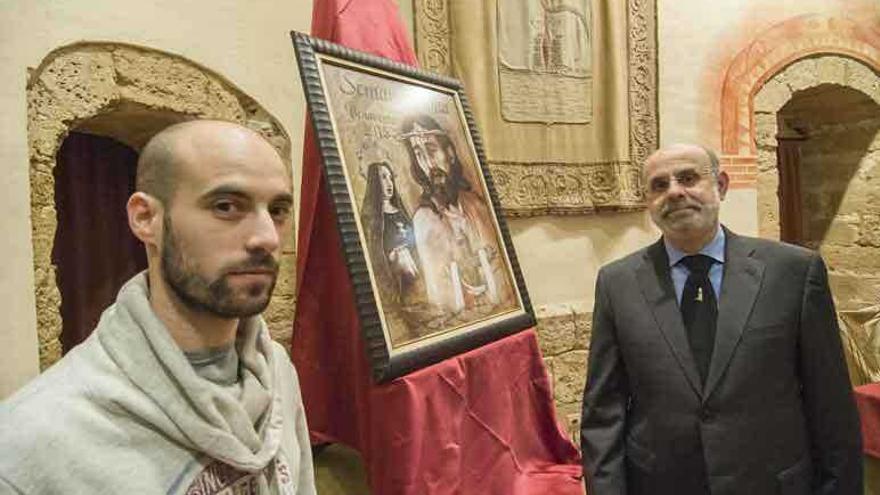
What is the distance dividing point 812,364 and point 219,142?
5.12ft

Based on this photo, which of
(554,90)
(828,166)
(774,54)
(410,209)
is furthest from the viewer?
(828,166)

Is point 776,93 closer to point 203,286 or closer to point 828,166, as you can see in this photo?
point 828,166

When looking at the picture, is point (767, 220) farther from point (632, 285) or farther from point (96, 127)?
point (96, 127)

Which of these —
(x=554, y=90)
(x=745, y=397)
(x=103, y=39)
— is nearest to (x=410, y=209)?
(x=745, y=397)

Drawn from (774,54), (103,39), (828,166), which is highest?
(774,54)

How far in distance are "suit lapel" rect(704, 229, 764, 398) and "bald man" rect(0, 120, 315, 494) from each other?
3.77 ft

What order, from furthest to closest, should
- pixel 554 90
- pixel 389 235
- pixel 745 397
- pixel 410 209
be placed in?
1. pixel 554 90
2. pixel 410 209
3. pixel 389 235
4. pixel 745 397

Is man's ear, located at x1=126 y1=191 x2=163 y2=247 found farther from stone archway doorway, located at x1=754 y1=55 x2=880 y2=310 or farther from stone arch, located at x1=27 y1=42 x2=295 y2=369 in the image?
stone archway doorway, located at x1=754 y1=55 x2=880 y2=310

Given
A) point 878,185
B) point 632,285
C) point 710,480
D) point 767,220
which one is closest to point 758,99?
point 767,220

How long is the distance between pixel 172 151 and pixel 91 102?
5.53 feet

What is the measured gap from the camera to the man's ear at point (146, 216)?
1.05m

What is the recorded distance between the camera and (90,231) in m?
3.54

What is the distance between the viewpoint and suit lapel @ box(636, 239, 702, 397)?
1812 mm

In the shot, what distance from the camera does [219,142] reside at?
1.06 metres
